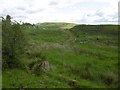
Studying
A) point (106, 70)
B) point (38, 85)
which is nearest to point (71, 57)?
point (106, 70)

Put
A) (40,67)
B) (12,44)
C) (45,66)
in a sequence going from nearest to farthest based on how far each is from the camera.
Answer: (40,67), (45,66), (12,44)

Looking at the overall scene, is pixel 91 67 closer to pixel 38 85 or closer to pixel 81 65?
pixel 81 65

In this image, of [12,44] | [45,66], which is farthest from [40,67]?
[12,44]

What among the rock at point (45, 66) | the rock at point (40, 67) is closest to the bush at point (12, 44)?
the rock at point (40, 67)

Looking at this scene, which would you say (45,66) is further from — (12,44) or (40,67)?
(12,44)

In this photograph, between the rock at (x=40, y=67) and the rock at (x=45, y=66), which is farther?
the rock at (x=45, y=66)

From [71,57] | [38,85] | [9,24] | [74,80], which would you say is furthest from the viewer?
[71,57]

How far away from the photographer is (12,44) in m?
25.4

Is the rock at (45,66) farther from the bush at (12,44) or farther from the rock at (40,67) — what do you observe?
the bush at (12,44)

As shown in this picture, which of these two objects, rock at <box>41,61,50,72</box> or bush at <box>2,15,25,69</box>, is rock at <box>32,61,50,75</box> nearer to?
rock at <box>41,61,50,72</box>

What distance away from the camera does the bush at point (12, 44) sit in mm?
25062

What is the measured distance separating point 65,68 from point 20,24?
6.83 m

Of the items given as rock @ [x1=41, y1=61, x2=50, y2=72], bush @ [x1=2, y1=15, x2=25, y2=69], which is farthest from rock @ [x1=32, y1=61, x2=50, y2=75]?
bush @ [x1=2, y1=15, x2=25, y2=69]

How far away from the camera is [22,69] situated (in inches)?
974
